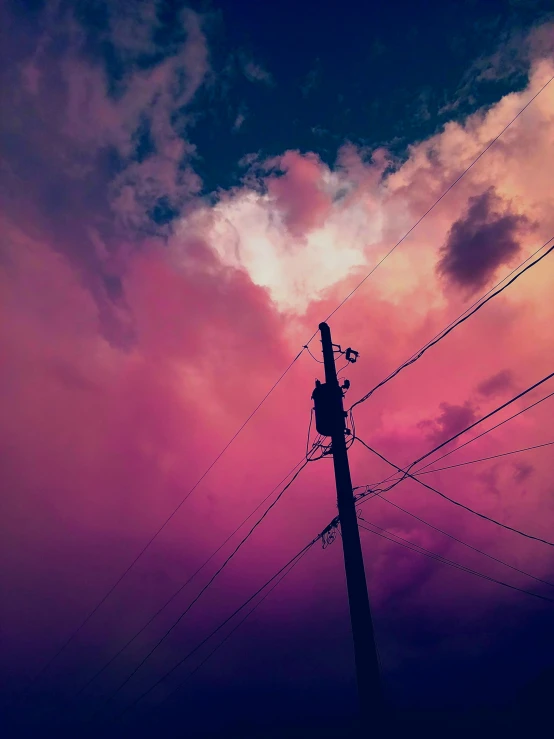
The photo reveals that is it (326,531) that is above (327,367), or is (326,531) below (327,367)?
below

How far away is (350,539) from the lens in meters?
9.56

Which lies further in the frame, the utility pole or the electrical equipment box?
the electrical equipment box

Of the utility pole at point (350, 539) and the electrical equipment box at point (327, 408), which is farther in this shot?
the electrical equipment box at point (327, 408)

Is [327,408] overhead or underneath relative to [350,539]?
overhead

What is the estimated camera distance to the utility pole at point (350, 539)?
8445 mm

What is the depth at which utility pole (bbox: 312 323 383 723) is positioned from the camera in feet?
27.7

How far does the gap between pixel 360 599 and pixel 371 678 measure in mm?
1387

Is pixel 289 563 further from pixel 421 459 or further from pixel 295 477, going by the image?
pixel 421 459

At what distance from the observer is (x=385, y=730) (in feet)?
26.3

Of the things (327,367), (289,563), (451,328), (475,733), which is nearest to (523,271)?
(451,328)

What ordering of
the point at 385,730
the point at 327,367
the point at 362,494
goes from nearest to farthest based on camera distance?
the point at 385,730 < the point at 362,494 < the point at 327,367

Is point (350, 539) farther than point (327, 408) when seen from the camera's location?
No

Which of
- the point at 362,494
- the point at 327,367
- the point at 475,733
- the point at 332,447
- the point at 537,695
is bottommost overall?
the point at 475,733

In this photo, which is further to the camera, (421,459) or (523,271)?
(421,459)
